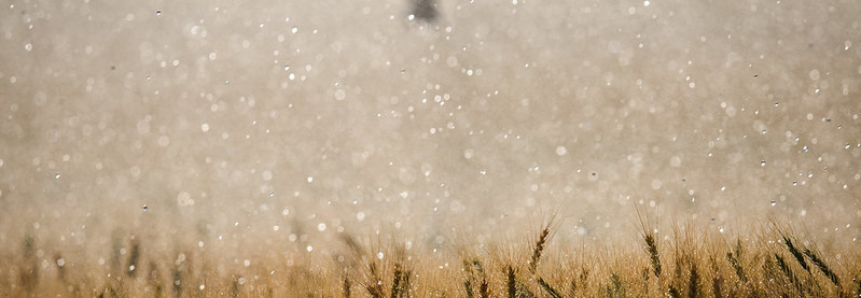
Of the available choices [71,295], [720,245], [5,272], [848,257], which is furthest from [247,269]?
[848,257]

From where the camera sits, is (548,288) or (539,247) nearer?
(548,288)

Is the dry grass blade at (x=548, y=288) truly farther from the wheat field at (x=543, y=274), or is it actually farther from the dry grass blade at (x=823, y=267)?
the dry grass blade at (x=823, y=267)

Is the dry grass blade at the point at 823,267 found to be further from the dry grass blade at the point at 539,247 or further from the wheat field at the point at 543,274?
the dry grass blade at the point at 539,247

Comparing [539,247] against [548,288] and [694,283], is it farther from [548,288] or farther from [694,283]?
[694,283]

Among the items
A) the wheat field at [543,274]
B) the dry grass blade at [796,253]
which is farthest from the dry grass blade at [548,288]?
the dry grass blade at [796,253]

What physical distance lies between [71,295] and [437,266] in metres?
0.89

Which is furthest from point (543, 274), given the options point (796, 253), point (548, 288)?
point (796, 253)

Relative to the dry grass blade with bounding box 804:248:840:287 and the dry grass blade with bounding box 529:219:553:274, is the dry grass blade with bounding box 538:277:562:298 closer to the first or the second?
the dry grass blade with bounding box 529:219:553:274

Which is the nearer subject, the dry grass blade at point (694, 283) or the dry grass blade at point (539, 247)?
the dry grass blade at point (694, 283)

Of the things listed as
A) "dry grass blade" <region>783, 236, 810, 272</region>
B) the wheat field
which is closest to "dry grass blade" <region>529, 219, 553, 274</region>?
the wheat field

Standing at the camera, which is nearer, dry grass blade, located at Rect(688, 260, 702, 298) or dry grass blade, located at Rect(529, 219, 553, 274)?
dry grass blade, located at Rect(688, 260, 702, 298)

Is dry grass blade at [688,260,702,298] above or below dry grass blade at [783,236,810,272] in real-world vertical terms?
below

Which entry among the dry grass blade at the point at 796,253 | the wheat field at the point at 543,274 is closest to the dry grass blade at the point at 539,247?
the wheat field at the point at 543,274

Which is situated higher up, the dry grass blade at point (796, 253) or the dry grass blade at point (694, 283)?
the dry grass blade at point (796, 253)
